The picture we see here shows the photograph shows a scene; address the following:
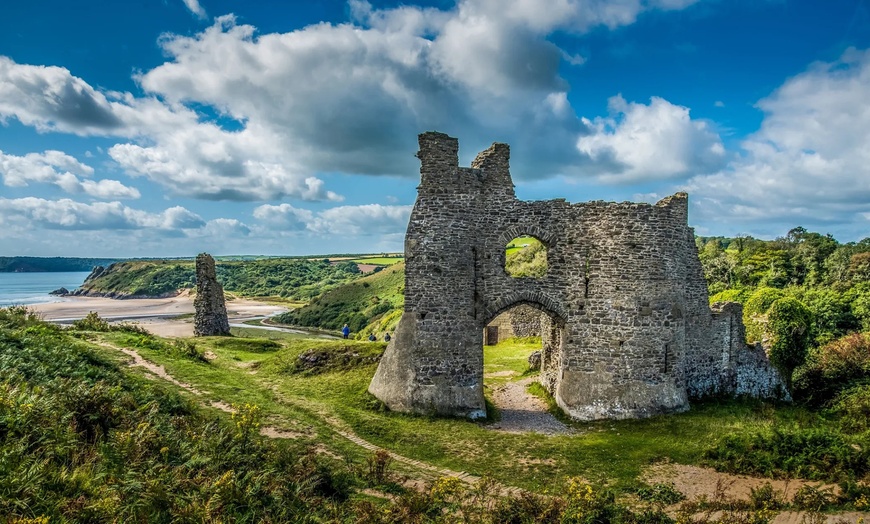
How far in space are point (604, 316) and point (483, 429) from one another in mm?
5975

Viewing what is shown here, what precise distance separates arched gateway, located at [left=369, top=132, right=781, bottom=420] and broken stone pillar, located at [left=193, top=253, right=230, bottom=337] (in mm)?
18622

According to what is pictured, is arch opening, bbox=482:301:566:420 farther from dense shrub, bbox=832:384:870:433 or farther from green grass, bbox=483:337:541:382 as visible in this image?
dense shrub, bbox=832:384:870:433

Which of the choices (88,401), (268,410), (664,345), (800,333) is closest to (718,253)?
(800,333)

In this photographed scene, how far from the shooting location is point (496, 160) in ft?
58.6

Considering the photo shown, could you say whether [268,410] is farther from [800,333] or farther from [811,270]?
[811,270]

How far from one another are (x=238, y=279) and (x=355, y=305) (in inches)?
2583

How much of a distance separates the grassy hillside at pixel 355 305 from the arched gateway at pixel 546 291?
4504 centimetres

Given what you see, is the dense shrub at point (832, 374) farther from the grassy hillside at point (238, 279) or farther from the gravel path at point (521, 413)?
the grassy hillside at point (238, 279)

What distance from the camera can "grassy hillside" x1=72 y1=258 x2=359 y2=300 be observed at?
10912cm

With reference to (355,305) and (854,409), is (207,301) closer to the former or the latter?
(854,409)

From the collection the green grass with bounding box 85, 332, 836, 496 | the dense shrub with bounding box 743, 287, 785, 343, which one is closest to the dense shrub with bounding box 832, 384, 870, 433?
the green grass with bounding box 85, 332, 836, 496

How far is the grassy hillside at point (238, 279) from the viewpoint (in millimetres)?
109125

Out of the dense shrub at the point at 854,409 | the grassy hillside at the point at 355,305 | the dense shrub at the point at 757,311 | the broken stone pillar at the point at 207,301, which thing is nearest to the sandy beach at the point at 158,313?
the grassy hillside at the point at 355,305

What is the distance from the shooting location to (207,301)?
104 feet
